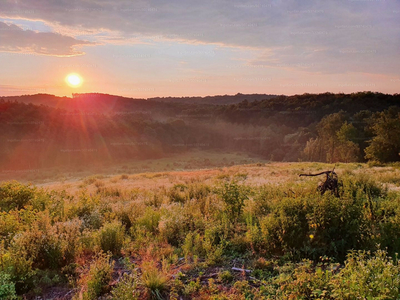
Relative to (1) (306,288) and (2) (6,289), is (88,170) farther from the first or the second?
(1) (306,288)

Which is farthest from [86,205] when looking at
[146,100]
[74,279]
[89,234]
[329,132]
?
[146,100]

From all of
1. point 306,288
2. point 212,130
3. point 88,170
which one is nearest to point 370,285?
point 306,288

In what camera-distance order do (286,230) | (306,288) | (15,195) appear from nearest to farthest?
1. (306,288)
2. (286,230)
3. (15,195)

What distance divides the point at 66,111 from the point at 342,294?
65046mm

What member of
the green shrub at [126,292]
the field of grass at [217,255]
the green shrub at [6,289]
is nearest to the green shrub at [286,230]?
the field of grass at [217,255]

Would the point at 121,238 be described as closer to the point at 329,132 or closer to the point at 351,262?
the point at 351,262

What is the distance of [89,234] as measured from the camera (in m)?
6.36

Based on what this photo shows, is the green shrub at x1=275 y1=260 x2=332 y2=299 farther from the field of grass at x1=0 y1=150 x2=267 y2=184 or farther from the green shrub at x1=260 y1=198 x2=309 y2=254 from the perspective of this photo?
the field of grass at x1=0 y1=150 x2=267 y2=184

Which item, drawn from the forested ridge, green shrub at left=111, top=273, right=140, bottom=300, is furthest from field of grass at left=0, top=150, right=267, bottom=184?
green shrub at left=111, top=273, right=140, bottom=300

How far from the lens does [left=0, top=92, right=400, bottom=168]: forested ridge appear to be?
146 ft

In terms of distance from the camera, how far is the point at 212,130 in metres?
79.2

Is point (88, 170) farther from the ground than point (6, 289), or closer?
closer

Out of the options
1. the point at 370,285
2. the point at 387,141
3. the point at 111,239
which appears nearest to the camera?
the point at 370,285

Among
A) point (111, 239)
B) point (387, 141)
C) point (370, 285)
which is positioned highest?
point (387, 141)
